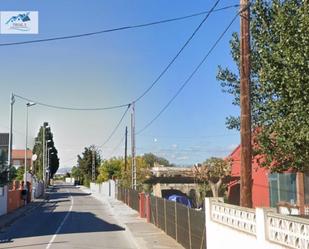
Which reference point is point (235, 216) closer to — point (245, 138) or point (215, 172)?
point (245, 138)

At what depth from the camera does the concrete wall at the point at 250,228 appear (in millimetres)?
8117

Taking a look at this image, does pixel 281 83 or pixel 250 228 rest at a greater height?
pixel 281 83

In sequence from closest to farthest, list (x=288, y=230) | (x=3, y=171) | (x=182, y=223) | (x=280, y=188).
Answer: (x=288, y=230) → (x=182, y=223) → (x=280, y=188) → (x=3, y=171)

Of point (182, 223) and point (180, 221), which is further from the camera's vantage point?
point (180, 221)

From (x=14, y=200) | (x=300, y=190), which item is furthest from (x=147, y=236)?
(x=14, y=200)

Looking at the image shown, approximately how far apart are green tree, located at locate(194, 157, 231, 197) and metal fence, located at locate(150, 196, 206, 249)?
43.3 ft

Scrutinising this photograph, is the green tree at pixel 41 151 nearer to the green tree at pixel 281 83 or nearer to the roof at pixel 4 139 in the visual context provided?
the roof at pixel 4 139

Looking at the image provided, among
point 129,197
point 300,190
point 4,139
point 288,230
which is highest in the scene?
point 4,139

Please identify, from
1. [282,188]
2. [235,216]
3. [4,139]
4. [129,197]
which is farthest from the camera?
[4,139]

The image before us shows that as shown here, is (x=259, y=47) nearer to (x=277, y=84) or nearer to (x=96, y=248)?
(x=277, y=84)

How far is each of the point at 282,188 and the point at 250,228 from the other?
15.7 m

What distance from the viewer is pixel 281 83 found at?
12.4m

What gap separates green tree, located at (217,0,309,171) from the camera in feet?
38.2

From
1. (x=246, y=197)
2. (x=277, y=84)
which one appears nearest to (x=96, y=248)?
(x=246, y=197)
